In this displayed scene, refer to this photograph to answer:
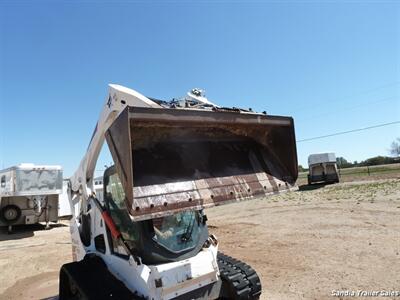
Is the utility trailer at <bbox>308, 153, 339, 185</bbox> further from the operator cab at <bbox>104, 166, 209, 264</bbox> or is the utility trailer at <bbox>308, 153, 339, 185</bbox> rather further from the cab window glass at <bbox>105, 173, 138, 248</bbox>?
the cab window glass at <bbox>105, 173, 138, 248</bbox>

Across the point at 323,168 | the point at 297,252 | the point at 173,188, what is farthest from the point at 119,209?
the point at 323,168

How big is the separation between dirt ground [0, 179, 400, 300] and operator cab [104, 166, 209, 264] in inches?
79.7

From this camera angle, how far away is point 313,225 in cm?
1021

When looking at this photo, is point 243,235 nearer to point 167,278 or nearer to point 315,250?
point 315,250

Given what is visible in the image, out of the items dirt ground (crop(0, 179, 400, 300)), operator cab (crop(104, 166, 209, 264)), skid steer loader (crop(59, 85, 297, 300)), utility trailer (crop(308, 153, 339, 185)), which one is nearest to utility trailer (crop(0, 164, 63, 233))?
dirt ground (crop(0, 179, 400, 300))

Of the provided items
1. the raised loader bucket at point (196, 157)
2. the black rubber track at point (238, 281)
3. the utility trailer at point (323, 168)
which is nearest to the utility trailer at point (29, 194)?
the black rubber track at point (238, 281)

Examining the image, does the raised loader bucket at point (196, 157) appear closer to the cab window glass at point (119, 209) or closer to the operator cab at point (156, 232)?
the operator cab at point (156, 232)

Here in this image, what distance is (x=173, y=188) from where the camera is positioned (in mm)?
3184

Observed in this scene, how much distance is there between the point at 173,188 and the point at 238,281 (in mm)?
1484

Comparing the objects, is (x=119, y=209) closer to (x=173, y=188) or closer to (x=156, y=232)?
(x=156, y=232)

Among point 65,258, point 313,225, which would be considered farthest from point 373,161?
point 65,258

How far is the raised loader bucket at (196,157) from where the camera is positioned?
9.22 feet

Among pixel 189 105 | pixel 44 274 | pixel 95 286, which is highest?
pixel 189 105

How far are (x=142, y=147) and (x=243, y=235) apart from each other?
7.16 metres
